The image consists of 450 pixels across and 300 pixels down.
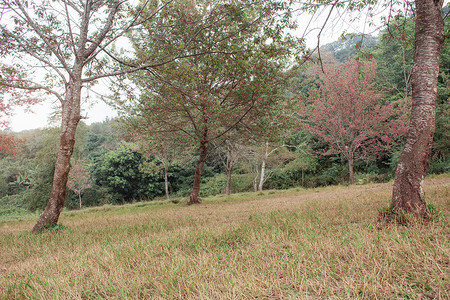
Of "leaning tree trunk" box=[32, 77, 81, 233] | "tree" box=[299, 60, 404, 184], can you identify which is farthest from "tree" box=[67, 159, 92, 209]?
"tree" box=[299, 60, 404, 184]

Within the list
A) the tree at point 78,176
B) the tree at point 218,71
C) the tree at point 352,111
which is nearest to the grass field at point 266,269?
the tree at point 218,71

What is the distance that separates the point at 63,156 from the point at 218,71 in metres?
4.90

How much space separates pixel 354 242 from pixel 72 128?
7.13 m

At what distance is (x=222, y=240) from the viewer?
3.50 metres

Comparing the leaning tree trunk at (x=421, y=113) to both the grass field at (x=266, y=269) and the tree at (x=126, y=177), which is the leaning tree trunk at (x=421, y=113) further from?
the tree at (x=126, y=177)

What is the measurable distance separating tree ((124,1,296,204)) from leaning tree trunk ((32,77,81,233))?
1.91 m

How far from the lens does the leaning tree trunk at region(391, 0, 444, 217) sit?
3531 mm

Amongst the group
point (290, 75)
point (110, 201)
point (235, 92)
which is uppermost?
point (290, 75)

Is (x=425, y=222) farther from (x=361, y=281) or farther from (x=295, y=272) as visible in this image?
(x=295, y=272)

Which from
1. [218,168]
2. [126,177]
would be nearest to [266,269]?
[126,177]

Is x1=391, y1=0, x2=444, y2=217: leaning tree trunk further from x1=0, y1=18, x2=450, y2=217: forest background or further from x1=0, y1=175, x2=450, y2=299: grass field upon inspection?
x1=0, y1=18, x2=450, y2=217: forest background

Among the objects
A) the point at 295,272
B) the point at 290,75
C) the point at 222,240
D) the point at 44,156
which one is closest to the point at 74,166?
the point at 44,156

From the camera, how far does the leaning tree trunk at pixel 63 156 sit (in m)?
6.24

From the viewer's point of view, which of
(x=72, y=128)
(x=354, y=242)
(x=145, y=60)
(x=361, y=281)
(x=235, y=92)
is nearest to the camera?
(x=361, y=281)
